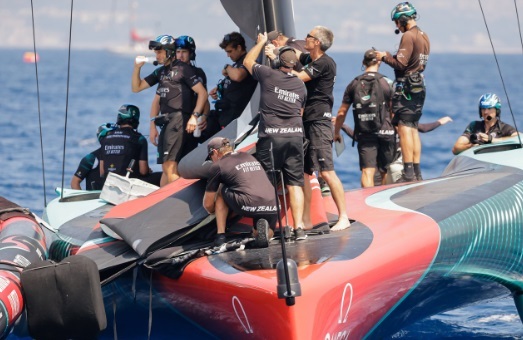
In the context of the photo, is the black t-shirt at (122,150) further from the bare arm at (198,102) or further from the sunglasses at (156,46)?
the sunglasses at (156,46)

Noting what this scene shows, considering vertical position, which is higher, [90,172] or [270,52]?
[270,52]

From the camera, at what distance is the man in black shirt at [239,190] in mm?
8359

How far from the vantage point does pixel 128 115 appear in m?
11.5

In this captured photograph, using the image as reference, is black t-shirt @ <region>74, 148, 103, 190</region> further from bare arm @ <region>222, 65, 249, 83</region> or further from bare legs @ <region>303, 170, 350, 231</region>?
bare legs @ <region>303, 170, 350, 231</region>

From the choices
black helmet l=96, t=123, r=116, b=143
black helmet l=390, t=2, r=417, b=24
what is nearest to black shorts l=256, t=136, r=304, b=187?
black helmet l=390, t=2, r=417, b=24

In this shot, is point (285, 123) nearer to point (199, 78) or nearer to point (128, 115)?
point (199, 78)

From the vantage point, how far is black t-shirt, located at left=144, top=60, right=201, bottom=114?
10.8 m

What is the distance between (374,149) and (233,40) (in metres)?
1.81

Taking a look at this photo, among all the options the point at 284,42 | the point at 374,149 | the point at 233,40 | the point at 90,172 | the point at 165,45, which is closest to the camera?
the point at 284,42

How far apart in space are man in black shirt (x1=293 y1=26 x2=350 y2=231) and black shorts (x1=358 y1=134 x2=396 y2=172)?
2.21m

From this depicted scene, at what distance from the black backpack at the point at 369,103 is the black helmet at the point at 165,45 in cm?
173

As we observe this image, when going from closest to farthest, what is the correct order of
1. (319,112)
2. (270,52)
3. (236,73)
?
1. (270,52)
2. (319,112)
3. (236,73)

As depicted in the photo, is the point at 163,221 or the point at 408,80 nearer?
the point at 163,221

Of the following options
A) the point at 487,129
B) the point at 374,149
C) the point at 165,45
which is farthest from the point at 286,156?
the point at 487,129
